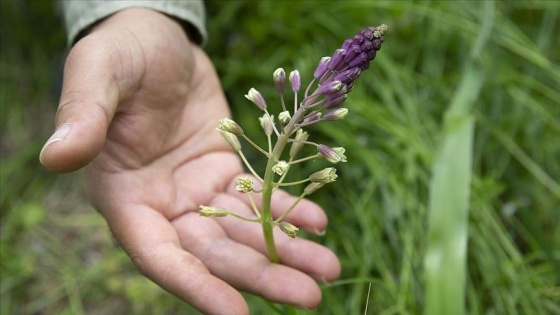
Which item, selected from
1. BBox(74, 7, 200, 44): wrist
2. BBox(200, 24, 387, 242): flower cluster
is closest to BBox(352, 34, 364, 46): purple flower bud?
BBox(200, 24, 387, 242): flower cluster

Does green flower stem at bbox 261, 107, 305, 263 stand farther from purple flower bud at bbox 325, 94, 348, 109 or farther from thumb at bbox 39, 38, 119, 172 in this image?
thumb at bbox 39, 38, 119, 172

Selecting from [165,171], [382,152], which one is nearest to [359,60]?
[165,171]

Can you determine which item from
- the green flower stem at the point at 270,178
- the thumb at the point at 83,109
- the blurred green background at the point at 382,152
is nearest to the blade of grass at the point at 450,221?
the blurred green background at the point at 382,152

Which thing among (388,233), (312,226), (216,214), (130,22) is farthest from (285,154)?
(216,214)

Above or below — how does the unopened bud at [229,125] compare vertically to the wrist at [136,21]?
below

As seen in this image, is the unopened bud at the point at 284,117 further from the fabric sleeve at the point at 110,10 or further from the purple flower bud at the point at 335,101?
the fabric sleeve at the point at 110,10

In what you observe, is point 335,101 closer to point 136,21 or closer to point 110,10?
point 136,21
